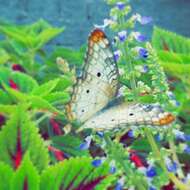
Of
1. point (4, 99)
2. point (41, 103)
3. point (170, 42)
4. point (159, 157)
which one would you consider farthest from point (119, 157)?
point (170, 42)

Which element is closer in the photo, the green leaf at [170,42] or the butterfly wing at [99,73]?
the butterfly wing at [99,73]

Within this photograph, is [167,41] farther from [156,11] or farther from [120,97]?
[156,11]

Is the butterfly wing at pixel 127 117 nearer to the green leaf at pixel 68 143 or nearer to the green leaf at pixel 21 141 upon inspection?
the green leaf at pixel 21 141

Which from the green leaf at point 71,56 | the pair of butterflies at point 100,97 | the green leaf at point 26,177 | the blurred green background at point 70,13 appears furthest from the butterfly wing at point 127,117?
the blurred green background at point 70,13

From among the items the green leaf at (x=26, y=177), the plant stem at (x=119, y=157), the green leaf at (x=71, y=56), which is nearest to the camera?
the plant stem at (x=119, y=157)

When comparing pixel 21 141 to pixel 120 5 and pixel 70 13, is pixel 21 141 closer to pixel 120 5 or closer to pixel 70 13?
pixel 120 5

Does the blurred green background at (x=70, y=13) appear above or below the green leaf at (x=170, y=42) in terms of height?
above
